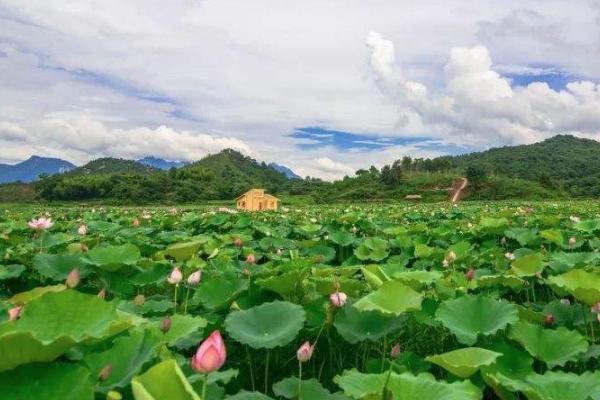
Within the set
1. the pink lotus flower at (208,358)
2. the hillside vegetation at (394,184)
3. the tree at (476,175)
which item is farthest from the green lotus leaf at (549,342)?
the tree at (476,175)

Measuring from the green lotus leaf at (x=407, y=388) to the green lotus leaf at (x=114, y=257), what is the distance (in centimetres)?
211

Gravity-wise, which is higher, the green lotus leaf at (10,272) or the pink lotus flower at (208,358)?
the pink lotus flower at (208,358)

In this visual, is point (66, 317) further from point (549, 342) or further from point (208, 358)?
point (549, 342)

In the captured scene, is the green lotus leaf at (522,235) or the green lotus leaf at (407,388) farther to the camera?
the green lotus leaf at (522,235)

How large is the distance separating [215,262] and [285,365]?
1752 millimetres

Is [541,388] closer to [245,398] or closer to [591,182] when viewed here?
Result: [245,398]

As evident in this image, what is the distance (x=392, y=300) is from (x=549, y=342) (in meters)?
0.65

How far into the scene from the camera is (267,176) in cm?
12688

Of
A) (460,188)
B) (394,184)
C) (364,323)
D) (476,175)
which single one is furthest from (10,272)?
(394,184)

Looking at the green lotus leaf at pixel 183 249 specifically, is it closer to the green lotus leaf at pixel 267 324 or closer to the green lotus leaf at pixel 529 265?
the green lotus leaf at pixel 267 324

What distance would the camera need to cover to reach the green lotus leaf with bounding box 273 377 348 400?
5.65 ft

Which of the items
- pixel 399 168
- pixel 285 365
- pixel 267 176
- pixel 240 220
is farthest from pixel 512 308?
pixel 267 176

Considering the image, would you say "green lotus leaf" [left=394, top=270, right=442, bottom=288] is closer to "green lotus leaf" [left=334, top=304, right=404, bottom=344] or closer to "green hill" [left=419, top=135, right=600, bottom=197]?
"green lotus leaf" [left=334, top=304, right=404, bottom=344]

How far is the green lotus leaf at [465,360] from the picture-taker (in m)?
1.79
